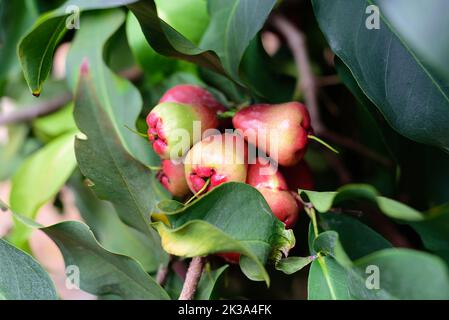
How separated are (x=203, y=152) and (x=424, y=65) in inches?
6.3

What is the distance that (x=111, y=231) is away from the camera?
24.8 inches

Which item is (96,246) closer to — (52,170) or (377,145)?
(52,170)

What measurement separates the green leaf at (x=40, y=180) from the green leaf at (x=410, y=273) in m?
0.38

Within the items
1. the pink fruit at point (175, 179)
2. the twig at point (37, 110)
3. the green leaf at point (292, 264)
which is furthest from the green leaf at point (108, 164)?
the twig at point (37, 110)

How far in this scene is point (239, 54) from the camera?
468 millimetres

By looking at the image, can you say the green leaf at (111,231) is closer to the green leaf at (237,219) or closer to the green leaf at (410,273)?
the green leaf at (237,219)

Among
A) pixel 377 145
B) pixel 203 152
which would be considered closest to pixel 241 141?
pixel 203 152

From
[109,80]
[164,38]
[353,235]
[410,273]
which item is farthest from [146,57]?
[410,273]

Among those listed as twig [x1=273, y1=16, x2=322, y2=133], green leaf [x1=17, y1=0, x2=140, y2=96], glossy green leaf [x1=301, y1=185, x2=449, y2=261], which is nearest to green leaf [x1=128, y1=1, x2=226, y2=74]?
green leaf [x1=17, y1=0, x2=140, y2=96]

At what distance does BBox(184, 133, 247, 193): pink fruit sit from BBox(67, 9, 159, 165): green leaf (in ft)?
0.36

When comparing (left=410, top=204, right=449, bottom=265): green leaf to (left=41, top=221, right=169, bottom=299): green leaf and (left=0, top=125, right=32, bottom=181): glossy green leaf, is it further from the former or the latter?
(left=0, top=125, right=32, bottom=181): glossy green leaf

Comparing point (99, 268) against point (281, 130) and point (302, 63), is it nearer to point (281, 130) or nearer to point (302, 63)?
point (281, 130)
